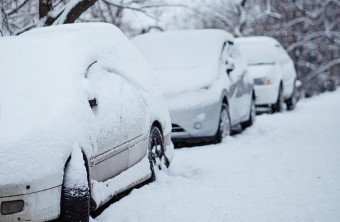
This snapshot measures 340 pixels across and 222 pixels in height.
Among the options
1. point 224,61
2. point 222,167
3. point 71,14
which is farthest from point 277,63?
point 222,167

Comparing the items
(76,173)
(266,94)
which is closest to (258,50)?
(266,94)

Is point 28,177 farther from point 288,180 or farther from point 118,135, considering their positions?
point 288,180

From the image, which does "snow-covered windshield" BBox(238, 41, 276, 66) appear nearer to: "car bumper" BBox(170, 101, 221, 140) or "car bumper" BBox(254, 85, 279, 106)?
"car bumper" BBox(254, 85, 279, 106)

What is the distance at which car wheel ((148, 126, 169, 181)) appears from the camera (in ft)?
22.9

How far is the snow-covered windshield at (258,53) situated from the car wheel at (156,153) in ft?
28.3

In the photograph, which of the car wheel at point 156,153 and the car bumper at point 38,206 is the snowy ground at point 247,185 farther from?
the car bumper at point 38,206

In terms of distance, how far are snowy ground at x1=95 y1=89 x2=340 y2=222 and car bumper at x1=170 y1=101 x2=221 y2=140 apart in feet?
0.87

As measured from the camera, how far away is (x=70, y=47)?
5.71m

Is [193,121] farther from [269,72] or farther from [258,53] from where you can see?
[258,53]

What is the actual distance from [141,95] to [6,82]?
174 centimetres

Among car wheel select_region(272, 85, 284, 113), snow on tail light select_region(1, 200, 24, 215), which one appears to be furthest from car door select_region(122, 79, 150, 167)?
car wheel select_region(272, 85, 284, 113)

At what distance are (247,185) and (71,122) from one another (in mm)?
2635

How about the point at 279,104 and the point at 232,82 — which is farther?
the point at 279,104

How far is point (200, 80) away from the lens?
9.89m
